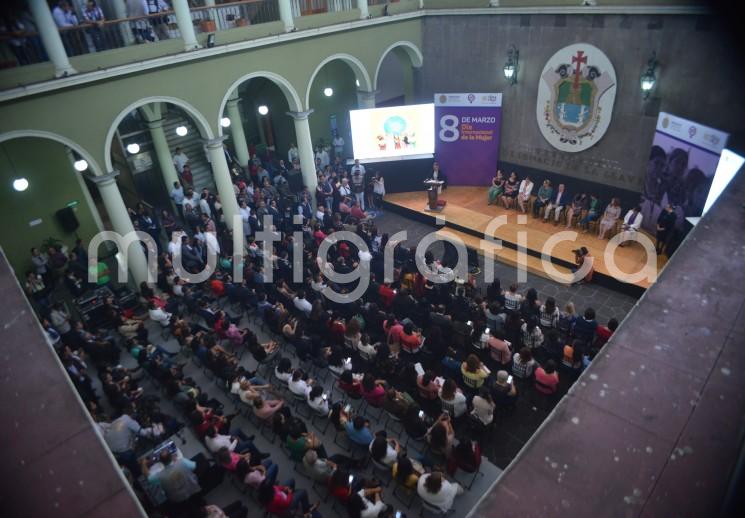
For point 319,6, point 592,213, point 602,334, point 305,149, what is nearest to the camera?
point 602,334

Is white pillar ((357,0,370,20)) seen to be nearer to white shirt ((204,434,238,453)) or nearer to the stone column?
the stone column

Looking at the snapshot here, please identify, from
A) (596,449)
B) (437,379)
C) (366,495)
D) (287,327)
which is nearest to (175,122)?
(287,327)

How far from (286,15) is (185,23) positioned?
2.69m

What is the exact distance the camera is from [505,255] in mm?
11914

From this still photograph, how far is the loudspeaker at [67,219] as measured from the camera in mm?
11877

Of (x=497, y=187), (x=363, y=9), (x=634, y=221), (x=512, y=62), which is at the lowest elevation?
(x=497, y=187)

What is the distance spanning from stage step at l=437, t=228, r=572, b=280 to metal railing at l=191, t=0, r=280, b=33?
759 centimetres

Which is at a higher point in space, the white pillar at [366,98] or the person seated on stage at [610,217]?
the white pillar at [366,98]

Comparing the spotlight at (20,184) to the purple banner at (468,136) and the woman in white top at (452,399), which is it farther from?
the purple banner at (468,136)

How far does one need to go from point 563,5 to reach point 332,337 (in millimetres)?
10212

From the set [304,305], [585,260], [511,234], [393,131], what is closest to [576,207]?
[511,234]

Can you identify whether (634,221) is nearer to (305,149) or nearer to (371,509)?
(305,149)

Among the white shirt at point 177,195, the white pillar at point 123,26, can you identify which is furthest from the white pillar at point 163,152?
the white pillar at point 123,26

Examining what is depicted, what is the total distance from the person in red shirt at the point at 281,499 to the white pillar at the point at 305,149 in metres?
9.75
